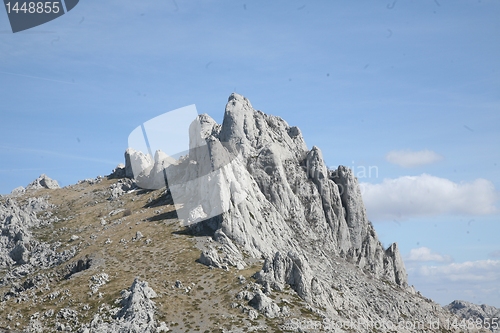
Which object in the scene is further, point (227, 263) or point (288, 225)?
point (288, 225)

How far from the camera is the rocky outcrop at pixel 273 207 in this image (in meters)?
152

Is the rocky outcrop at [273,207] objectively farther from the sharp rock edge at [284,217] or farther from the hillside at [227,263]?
the hillside at [227,263]

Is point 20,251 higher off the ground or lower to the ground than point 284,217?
higher

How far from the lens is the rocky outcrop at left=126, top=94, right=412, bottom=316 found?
152 m

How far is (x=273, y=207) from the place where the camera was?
17450 cm

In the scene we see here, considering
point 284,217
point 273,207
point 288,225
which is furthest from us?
point 284,217

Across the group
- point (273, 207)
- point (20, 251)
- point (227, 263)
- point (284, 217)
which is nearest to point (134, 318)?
point (227, 263)

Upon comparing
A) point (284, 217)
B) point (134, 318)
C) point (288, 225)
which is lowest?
point (134, 318)

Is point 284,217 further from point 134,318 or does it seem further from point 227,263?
point 134,318

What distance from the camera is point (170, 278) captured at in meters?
140

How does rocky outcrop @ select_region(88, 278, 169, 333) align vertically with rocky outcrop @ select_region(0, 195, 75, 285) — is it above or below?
below

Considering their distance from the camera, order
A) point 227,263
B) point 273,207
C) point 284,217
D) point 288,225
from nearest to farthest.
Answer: point 227,263 < point 273,207 < point 288,225 < point 284,217

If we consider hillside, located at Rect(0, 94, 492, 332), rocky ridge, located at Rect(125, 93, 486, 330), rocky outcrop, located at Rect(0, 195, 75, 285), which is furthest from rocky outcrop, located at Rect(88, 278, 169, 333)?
rocky outcrop, located at Rect(0, 195, 75, 285)

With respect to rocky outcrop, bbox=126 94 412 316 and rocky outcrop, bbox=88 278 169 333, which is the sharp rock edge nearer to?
rocky outcrop, bbox=126 94 412 316
